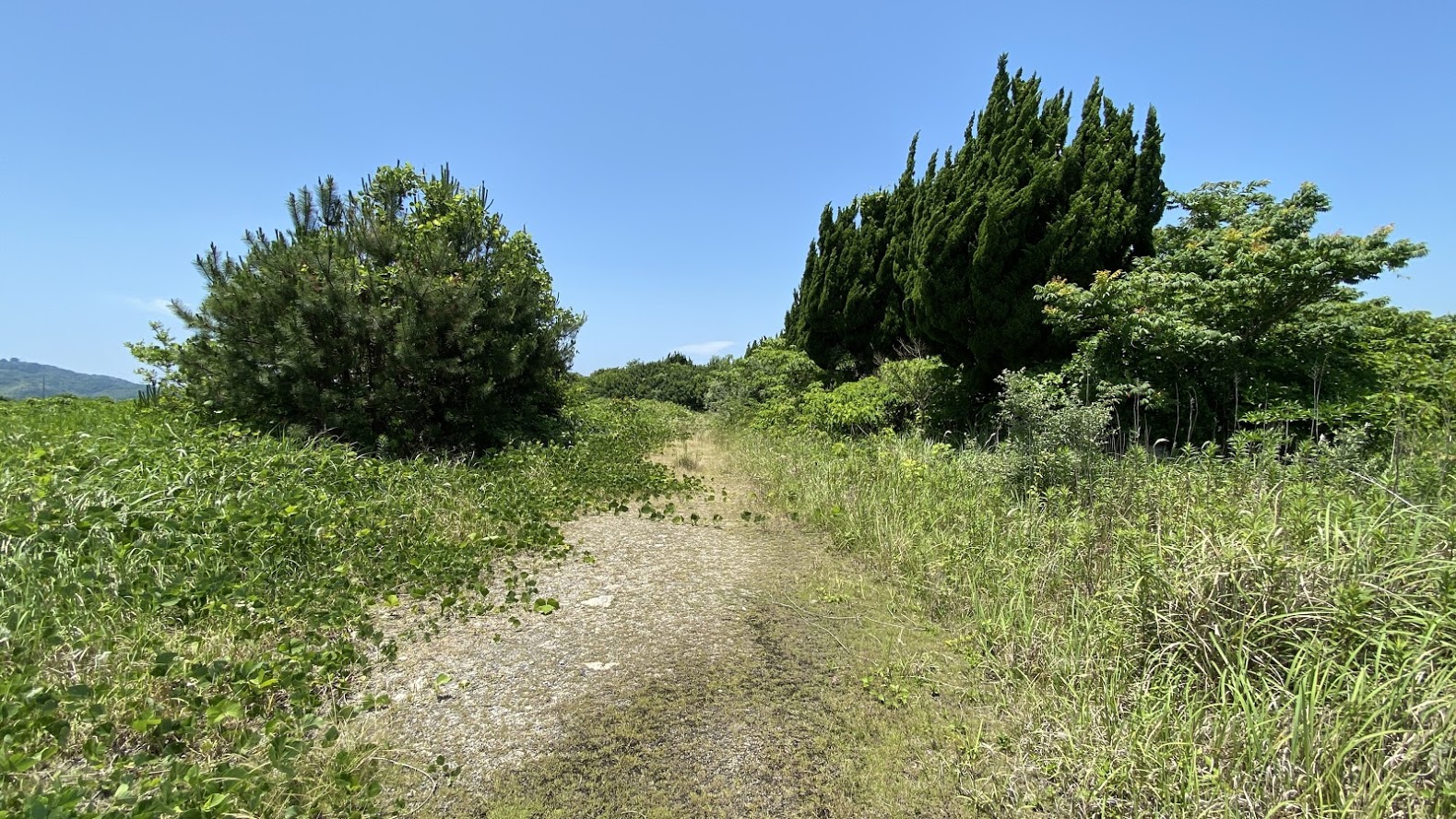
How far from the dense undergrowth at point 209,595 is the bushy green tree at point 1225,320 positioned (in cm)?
528

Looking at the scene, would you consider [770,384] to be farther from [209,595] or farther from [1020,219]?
[209,595]

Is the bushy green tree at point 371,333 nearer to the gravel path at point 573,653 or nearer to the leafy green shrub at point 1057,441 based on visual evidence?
the gravel path at point 573,653

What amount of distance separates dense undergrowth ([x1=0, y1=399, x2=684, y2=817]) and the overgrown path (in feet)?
0.83

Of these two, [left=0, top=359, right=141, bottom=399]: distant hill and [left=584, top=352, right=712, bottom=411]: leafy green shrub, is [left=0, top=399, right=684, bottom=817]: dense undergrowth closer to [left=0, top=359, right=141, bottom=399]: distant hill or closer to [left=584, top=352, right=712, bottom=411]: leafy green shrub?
[left=0, top=359, right=141, bottom=399]: distant hill

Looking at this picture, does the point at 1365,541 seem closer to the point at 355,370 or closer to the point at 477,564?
the point at 477,564

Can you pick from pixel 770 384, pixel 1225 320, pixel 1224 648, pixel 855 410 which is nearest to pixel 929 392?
pixel 855 410

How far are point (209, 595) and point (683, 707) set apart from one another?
2.29m

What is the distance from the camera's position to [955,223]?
696 centimetres

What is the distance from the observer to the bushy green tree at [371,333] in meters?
6.04

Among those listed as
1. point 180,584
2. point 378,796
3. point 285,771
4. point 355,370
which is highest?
point 355,370

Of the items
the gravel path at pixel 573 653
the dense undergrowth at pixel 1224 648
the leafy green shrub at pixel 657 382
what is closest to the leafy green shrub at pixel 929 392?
the gravel path at pixel 573 653

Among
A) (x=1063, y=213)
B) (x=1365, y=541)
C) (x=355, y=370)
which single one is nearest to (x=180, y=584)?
(x=355, y=370)

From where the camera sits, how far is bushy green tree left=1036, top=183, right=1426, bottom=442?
17.4 feet

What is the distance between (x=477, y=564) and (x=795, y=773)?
2.58 meters
